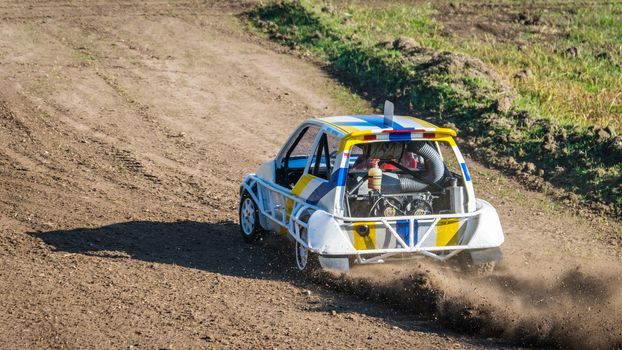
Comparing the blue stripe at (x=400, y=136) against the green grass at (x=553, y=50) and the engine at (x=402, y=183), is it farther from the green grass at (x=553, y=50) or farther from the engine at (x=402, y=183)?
the green grass at (x=553, y=50)

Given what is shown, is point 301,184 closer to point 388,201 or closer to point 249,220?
point 388,201

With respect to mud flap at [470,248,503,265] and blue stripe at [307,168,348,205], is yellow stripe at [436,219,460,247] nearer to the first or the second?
mud flap at [470,248,503,265]

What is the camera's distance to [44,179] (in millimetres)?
15180

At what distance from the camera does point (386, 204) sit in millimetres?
10617

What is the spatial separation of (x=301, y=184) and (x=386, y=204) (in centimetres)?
104

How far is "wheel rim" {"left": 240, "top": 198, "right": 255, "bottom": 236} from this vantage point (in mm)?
12391

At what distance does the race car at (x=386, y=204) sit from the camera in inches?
405

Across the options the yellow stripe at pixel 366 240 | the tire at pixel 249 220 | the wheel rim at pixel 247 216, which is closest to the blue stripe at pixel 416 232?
the yellow stripe at pixel 366 240

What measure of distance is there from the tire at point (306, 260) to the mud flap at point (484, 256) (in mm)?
1526

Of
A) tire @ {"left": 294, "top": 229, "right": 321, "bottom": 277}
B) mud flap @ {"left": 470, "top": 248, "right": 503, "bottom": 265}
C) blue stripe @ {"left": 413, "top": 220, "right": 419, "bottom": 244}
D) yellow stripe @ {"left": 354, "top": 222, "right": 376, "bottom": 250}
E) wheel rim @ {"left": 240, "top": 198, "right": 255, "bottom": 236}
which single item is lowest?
wheel rim @ {"left": 240, "top": 198, "right": 255, "bottom": 236}

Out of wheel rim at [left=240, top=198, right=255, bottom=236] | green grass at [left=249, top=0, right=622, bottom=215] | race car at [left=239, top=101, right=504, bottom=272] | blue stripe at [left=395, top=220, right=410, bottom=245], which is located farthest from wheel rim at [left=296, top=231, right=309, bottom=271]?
green grass at [left=249, top=0, right=622, bottom=215]

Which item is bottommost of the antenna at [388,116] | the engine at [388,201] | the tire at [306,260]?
the tire at [306,260]

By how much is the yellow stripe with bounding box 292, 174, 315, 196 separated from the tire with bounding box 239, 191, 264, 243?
109cm

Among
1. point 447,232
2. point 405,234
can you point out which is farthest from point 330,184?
point 447,232
